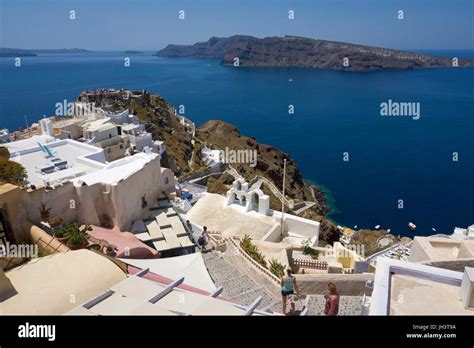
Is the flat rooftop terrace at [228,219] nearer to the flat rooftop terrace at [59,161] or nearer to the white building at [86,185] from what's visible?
the white building at [86,185]

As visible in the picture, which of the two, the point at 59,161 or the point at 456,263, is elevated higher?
the point at 59,161

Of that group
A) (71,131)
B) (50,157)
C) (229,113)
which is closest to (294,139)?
(229,113)

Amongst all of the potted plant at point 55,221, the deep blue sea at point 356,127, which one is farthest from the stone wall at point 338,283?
the deep blue sea at point 356,127

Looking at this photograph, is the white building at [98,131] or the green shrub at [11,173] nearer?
the green shrub at [11,173]

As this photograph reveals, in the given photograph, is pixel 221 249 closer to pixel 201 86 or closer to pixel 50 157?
pixel 50 157

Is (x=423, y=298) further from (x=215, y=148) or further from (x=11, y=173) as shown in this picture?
(x=215, y=148)

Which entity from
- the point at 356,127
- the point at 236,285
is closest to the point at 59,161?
the point at 236,285

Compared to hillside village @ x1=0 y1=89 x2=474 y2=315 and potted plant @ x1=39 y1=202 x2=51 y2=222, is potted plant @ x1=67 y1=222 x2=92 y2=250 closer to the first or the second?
hillside village @ x1=0 y1=89 x2=474 y2=315
